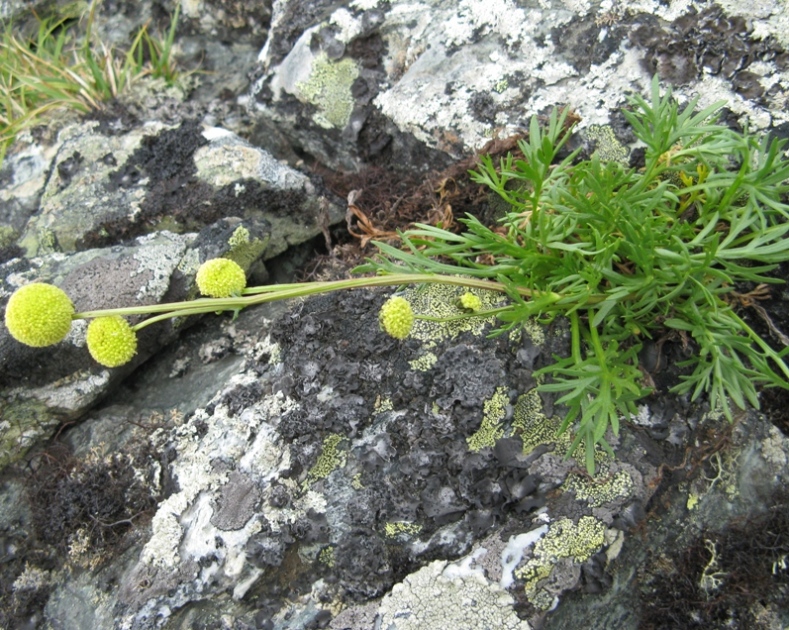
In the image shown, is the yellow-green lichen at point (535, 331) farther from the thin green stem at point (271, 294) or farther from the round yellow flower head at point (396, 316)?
the round yellow flower head at point (396, 316)

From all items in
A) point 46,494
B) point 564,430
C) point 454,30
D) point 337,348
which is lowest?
point 46,494

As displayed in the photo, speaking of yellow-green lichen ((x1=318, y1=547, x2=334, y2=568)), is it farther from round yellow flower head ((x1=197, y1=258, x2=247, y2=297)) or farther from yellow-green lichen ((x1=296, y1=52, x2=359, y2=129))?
yellow-green lichen ((x1=296, y1=52, x2=359, y2=129))

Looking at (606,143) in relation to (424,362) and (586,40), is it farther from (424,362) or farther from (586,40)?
(424,362)

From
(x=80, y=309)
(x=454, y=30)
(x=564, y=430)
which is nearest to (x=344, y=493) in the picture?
(x=564, y=430)

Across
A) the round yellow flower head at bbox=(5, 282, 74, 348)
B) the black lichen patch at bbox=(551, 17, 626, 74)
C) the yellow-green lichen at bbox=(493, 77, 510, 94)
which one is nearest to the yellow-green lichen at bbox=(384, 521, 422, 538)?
the round yellow flower head at bbox=(5, 282, 74, 348)

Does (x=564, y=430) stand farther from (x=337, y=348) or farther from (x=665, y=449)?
(x=337, y=348)

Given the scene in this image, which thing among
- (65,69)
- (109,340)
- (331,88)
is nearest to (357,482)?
(109,340)
